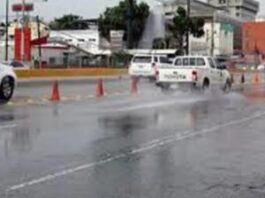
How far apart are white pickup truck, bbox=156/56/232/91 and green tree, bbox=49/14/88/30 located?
4724 inches

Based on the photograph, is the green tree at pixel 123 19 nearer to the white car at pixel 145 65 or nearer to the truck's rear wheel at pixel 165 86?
the white car at pixel 145 65

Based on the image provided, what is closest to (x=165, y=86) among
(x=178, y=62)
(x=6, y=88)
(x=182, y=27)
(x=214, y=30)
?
(x=178, y=62)

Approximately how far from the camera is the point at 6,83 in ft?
80.0

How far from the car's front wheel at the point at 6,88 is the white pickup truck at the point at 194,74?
9.53m

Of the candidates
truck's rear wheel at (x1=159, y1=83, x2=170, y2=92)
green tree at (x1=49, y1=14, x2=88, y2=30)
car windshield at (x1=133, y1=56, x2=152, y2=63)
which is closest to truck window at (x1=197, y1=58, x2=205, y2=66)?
truck's rear wheel at (x1=159, y1=83, x2=170, y2=92)

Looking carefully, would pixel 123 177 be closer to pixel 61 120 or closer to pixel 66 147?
pixel 66 147

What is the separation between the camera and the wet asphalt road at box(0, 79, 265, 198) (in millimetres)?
8953

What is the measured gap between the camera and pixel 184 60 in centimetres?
3544

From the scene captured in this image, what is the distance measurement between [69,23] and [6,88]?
430 feet

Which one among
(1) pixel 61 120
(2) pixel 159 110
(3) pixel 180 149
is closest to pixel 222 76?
(2) pixel 159 110

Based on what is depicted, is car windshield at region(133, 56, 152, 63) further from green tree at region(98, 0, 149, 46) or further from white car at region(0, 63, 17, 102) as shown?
green tree at region(98, 0, 149, 46)

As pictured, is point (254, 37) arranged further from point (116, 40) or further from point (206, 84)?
point (206, 84)

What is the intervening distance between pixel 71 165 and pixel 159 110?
1130cm

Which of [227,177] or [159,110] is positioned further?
[159,110]
